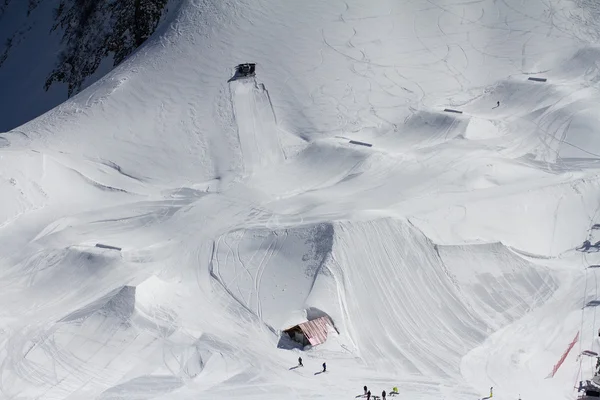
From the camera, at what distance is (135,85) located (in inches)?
2021

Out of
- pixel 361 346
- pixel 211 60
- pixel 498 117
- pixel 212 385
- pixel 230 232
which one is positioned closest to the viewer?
pixel 212 385

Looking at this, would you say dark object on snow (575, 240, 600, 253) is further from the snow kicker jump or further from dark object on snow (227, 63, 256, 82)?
dark object on snow (227, 63, 256, 82)

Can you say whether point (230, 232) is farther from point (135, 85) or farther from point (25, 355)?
point (135, 85)

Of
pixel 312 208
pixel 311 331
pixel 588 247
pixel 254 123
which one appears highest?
pixel 254 123

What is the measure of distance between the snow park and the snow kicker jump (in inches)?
4.1

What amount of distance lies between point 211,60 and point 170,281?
16769 mm

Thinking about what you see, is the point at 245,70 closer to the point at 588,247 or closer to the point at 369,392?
the point at 588,247

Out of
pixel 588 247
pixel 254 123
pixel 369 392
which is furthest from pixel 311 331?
pixel 254 123

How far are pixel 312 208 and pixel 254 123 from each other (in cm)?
789

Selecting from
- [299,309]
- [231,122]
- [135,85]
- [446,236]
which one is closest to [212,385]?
[299,309]

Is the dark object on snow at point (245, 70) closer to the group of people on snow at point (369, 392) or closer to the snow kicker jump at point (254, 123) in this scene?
the snow kicker jump at point (254, 123)

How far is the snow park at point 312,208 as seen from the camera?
35.1m

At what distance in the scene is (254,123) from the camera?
1917 inches

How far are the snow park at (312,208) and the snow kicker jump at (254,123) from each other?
0.34 ft
